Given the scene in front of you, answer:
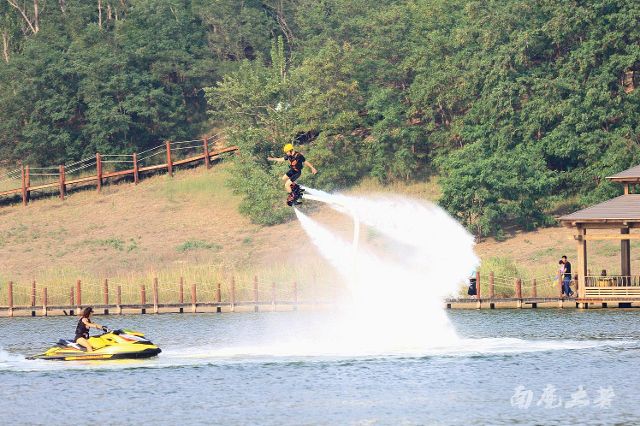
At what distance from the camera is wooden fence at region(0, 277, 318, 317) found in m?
68.0

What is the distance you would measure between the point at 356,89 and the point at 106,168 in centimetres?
2117

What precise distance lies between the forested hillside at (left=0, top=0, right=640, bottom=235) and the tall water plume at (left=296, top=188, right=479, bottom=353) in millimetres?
16311

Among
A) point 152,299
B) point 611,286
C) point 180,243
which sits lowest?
point 152,299

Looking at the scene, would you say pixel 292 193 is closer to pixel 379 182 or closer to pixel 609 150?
pixel 609 150

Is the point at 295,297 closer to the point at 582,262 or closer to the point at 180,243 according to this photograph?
the point at 582,262

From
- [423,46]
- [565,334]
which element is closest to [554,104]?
[423,46]

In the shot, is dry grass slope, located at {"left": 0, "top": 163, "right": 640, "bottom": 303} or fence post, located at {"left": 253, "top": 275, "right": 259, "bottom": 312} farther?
dry grass slope, located at {"left": 0, "top": 163, "right": 640, "bottom": 303}

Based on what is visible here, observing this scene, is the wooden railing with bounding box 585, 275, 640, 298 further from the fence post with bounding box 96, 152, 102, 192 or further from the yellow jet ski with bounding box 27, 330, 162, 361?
the fence post with bounding box 96, 152, 102, 192

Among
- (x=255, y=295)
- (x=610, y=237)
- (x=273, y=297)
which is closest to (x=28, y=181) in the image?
(x=255, y=295)

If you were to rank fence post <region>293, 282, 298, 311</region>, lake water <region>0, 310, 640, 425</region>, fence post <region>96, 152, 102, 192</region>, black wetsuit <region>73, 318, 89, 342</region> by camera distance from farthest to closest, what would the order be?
fence post <region>96, 152, 102, 192</region>, fence post <region>293, 282, 298, 311</region>, black wetsuit <region>73, 318, 89, 342</region>, lake water <region>0, 310, 640, 425</region>

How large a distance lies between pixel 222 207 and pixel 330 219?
9.54 m

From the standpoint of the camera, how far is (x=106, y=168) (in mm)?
104000

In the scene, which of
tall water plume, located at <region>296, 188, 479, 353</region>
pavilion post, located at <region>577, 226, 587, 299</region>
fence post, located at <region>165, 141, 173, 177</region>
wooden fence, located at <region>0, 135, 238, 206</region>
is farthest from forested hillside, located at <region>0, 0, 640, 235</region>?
tall water plume, located at <region>296, 188, 479, 353</region>

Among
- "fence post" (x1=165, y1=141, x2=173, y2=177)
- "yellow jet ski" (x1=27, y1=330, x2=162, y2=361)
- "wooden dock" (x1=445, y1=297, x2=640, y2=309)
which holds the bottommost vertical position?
"yellow jet ski" (x1=27, y1=330, x2=162, y2=361)
